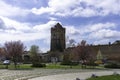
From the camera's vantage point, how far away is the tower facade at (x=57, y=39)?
14625cm

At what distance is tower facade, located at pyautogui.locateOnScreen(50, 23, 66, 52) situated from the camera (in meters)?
146

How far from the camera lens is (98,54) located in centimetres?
11669

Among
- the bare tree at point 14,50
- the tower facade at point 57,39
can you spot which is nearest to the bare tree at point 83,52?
the bare tree at point 14,50

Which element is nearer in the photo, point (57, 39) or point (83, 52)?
point (83, 52)

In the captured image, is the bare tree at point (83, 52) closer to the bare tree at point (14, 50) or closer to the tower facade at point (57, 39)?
the bare tree at point (14, 50)

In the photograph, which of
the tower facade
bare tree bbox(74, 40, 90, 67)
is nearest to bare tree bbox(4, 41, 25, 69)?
bare tree bbox(74, 40, 90, 67)

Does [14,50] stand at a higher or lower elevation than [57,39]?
lower

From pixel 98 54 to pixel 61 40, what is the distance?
34674 millimetres

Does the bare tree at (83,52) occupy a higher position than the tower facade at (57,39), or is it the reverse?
the tower facade at (57,39)

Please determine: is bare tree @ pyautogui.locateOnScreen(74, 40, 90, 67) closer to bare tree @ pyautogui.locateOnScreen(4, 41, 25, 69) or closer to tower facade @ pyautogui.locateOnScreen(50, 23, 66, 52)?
bare tree @ pyautogui.locateOnScreen(4, 41, 25, 69)

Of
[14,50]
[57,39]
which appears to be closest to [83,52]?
[14,50]

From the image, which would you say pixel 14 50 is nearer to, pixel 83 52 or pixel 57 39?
pixel 83 52

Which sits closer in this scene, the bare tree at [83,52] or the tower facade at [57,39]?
the bare tree at [83,52]

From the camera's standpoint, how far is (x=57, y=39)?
14588 centimetres
